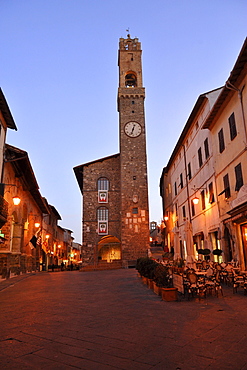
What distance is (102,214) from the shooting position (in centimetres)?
3397

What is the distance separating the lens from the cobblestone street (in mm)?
3781

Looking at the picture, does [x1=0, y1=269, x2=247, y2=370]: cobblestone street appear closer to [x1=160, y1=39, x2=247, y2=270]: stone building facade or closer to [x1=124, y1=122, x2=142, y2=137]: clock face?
[x1=160, y1=39, x2=247, y2=270]: stone building facade

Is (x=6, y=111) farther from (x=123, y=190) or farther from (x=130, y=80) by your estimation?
(x=130, y=80)

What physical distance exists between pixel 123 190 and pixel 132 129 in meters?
7.82

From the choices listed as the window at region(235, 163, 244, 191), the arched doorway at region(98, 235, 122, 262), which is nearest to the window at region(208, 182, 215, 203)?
the window at region(235, 163, 244, 191)

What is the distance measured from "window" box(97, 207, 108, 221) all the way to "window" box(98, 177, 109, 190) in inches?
103

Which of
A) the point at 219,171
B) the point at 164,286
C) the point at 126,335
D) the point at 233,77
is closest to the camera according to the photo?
the point at 126,335

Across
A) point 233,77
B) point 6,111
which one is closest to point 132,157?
point 6,111

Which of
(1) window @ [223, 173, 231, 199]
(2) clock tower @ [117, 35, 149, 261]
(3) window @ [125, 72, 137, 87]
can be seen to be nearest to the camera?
(1) window @ [223, 173, 231, 199]

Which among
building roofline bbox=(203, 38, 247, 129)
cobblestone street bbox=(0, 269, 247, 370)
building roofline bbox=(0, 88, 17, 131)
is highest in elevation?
building roofline bbox=(203, 38, 247, 129)

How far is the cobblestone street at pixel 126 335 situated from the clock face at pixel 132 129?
1116 inches

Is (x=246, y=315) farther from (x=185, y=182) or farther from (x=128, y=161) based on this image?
(x=128, y=161)

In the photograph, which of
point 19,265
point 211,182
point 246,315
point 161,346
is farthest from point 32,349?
point 19,265

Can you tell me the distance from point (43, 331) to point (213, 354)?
3.10 m
